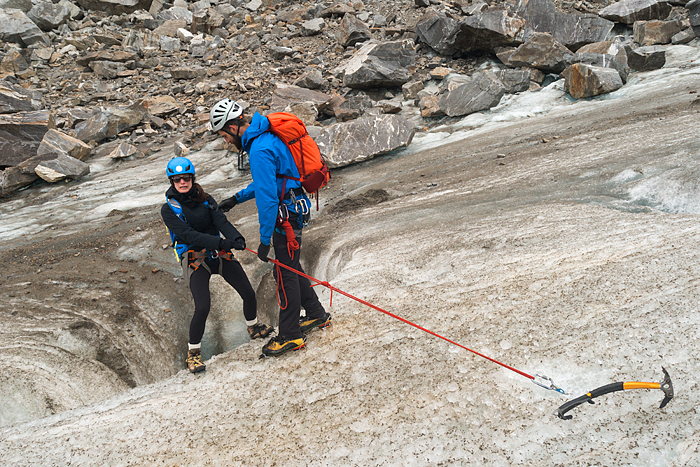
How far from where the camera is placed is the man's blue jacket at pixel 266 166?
420 cm

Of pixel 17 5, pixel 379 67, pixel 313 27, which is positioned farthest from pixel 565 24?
pixel 17 5

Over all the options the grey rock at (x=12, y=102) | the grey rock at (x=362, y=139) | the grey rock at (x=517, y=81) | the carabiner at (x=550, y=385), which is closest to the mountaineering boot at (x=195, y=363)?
the carabiner at (x=550, y=385)

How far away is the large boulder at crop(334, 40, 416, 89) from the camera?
17.7 meters

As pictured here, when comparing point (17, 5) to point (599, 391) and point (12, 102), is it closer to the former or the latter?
point (12, 102)

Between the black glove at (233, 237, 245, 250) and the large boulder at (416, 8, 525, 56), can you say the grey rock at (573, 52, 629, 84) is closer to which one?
the large boulder at (416, 8, 525, 56)

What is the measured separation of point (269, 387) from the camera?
437cm

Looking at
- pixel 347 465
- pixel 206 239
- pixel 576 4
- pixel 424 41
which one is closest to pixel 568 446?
pixel 347 465

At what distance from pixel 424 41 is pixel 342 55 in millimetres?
4251

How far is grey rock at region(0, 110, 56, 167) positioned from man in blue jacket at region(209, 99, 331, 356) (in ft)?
44.5

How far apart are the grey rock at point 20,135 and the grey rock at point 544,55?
17860 millimetres

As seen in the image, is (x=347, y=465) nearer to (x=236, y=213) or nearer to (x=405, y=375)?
(x=405, y=375)

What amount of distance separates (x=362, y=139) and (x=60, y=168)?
981cm

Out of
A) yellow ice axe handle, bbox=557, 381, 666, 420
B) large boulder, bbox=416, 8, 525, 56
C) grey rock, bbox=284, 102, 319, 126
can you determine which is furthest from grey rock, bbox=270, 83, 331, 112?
yellow ice axe handle, bbox=557, 381, 666, 420

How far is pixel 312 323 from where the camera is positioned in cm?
503
